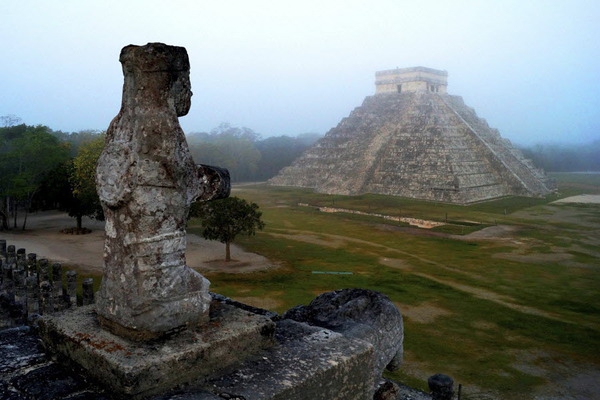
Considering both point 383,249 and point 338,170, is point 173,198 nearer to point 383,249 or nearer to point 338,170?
point 383,249

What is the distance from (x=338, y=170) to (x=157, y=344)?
4903 centimetres

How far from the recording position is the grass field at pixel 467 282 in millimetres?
10258

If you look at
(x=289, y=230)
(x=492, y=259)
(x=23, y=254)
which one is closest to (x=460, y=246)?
(x=492, y=259)

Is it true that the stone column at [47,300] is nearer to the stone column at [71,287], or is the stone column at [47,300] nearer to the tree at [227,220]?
the stone column at [71,287]

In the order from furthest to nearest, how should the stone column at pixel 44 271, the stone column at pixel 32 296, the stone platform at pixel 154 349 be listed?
the stone column at pixel 44 271 → the stone column at pixel 32 296 → the stone platform at pixel 154 349

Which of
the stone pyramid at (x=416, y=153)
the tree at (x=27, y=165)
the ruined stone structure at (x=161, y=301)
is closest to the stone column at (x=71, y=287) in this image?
the ruined stone structure at (x=161, y=301)

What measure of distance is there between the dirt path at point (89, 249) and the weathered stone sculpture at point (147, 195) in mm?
14833

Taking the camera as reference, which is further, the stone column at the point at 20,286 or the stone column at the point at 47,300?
the stone column at the point at 20,286

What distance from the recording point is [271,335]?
344 centimetres

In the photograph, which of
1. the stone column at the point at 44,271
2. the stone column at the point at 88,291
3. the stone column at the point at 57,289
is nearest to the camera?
the stone column at the point at 88,291

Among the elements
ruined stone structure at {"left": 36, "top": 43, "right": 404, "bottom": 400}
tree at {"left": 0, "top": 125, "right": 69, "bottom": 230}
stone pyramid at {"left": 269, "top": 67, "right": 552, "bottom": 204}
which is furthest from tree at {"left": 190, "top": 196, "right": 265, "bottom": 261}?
stone pyramid at {"left": 269, "top": 67, "right": 552, "bottom": 204}

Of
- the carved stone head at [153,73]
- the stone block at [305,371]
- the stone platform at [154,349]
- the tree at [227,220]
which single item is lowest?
the tree at [227,220]

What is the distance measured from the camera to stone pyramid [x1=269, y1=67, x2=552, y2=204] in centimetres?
4456

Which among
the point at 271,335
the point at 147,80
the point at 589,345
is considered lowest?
the point at 589,345
